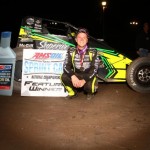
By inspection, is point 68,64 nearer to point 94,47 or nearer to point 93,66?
point 93,66

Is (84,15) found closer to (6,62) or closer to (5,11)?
(5,11)

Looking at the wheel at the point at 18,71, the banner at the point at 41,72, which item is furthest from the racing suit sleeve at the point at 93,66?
the wheel at the point at 18,71

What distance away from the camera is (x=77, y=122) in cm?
552

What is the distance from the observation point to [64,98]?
7066 mm

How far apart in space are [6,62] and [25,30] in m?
0.89

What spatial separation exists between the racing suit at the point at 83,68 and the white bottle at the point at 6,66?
1.18m

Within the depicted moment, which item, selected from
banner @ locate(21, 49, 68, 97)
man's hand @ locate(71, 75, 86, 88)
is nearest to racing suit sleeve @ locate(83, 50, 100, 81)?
man's hand @ locate(71, 75, 86, 88)

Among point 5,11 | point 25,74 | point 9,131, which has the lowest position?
point 9,131

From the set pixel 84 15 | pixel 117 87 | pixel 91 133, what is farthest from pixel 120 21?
pixel 91 133

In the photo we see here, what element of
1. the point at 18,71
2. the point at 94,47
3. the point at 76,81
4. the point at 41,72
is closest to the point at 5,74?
the point at 18,71

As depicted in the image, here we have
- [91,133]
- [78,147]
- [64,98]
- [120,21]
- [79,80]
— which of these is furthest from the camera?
[120,21]

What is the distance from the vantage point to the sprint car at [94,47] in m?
7.33

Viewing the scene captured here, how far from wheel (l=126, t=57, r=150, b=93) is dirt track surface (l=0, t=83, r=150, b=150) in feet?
0.67

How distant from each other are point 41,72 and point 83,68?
1.00 meters
